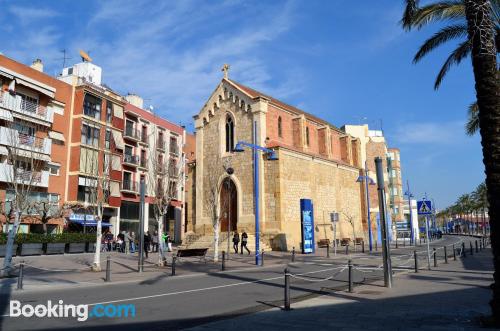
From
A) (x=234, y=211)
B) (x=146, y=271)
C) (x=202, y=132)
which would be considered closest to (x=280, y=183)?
(x=234, y=211)


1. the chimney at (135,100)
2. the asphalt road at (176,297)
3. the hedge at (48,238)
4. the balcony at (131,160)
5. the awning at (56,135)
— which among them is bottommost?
the asphalt road at (176,297)

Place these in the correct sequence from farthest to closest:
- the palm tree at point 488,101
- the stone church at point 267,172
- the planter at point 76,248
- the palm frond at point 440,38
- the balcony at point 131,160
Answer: the balcony at point 131,160
the stone church at point 267,172
the planter at point 76,248
the palm frond at point 440,38
the palm tree at point 488,101

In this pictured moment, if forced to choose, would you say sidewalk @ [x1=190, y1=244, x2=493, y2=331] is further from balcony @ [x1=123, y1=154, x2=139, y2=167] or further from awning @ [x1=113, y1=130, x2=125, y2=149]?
balcony @ [x1=123, y1=154, x2=139, y2=167]

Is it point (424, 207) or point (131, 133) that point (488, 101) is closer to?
point (424, 207)

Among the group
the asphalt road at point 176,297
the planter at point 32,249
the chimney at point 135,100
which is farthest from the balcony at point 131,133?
the asphalt road at point 176,297

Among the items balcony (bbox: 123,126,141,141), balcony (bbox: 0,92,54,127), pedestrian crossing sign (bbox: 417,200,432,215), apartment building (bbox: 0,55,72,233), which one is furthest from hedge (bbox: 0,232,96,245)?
pedestrian crossing sign (bbox: 417,200,432,215)

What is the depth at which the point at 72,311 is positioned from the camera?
8.54 m

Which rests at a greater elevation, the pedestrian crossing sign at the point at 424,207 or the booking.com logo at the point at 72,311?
the pedestrian crossing sign at the point at 424,207

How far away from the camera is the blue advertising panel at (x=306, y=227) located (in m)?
27.8

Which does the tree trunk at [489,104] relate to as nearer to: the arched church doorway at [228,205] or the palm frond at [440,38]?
the palm frond at [440,38]

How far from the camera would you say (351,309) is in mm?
8328

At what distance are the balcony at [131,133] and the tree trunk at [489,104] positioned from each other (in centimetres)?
3908

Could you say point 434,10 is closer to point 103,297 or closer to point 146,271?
point 103,297

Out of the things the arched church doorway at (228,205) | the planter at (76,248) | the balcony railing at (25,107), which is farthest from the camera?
the arched church doorway at (228,205)
